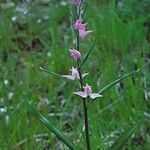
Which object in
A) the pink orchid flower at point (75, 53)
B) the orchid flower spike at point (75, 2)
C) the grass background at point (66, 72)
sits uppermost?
the orchid flower spike at point (75, 2)

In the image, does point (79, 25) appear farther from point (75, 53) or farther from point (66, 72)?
point (66, 72)

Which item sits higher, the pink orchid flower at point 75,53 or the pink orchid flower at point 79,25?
the pink orchid flower at point 79,25

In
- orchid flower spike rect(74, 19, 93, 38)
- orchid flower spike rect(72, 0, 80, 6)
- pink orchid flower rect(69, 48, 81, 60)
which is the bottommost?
pink orchid flower rect(69, 48, 81, 60)

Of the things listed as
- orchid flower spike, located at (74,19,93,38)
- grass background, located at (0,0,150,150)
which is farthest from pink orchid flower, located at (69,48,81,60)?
grass background, located at (0,0,150,150)

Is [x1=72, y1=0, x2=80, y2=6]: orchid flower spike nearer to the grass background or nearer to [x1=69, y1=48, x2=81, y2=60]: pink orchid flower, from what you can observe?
[x1=69, y1=48, x2=81, y2=60]: pink orchid flower

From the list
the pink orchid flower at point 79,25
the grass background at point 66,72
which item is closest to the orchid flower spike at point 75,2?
the pink orchid flower at point 79,25

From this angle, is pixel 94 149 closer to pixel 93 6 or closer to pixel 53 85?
pixel 53 85

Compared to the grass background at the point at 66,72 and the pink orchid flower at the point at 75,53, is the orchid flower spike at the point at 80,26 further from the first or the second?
the grass background at the point at 66,72

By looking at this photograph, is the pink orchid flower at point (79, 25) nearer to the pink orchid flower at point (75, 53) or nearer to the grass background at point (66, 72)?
the pink orchid flower at point (75, 53)

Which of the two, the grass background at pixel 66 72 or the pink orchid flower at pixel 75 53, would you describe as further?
the grass background at pixel 66 72

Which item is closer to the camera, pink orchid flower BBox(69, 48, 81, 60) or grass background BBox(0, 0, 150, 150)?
pink orchid flower BBox(69, 48, 81, 60)
